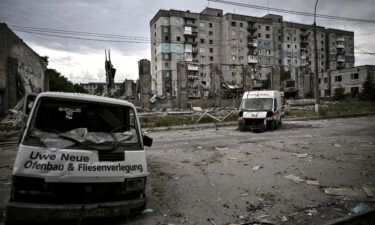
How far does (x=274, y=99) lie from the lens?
14.1 metres

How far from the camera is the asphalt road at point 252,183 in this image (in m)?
3.44

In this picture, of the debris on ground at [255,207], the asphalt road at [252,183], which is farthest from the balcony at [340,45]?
the debris on ground at [255,207]

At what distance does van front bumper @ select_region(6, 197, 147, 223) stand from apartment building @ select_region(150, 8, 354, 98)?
45683 millimetres

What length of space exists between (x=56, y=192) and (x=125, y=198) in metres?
0.83

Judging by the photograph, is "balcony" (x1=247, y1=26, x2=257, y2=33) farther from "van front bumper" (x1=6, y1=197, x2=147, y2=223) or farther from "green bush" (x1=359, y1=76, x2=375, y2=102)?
"van front bumper" (x1=6, y1=197, x2=147, y2=223)

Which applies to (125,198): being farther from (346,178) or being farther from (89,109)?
(346,178)

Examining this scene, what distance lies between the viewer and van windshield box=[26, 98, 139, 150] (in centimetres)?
306

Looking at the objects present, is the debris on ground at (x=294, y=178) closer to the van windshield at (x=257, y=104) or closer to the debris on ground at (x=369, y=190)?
the debris on ground at (x=369, y=190)

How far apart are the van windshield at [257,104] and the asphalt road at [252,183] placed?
5.26 metres

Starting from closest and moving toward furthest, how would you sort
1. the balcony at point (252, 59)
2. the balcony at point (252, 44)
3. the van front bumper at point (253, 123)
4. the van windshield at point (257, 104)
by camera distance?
the van front bumper at point (253, 123), the van windshield at point (257, 104), the balcony at point (252, 59), the balcony at point (252, 44)

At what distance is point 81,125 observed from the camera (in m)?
3.70

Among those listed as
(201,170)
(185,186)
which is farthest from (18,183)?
(201,170)

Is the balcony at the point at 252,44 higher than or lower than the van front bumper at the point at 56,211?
higher

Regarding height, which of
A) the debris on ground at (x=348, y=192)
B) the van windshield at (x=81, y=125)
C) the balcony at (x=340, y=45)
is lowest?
the debris on ground at (x=348, y=192)
